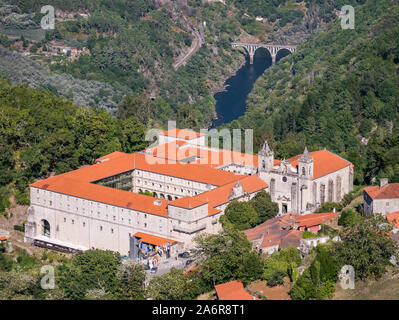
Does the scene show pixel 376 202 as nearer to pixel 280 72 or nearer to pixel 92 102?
pixel 92 102

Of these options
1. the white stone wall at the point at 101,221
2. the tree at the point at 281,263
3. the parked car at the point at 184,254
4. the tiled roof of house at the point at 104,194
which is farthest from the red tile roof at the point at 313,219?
the tiled roof of house at the point at 104,194

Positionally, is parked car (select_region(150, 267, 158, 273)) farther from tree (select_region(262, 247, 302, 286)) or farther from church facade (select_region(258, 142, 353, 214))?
church facade (select_region(258, 142, 353, 214))

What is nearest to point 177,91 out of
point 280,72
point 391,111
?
point 280,72

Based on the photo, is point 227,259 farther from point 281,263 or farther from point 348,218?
point 348,218

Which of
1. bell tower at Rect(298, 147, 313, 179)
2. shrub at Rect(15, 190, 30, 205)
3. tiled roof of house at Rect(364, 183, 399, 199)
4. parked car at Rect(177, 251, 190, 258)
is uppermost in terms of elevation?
bell tower at Rect(298, 147, 313, 179)

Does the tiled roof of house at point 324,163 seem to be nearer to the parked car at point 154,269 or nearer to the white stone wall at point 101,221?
the white stone wall at point 101,221

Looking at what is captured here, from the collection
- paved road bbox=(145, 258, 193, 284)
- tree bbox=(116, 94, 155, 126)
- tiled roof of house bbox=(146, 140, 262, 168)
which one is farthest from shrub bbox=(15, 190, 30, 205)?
tree bbox=(116, 94, 155, 126)
